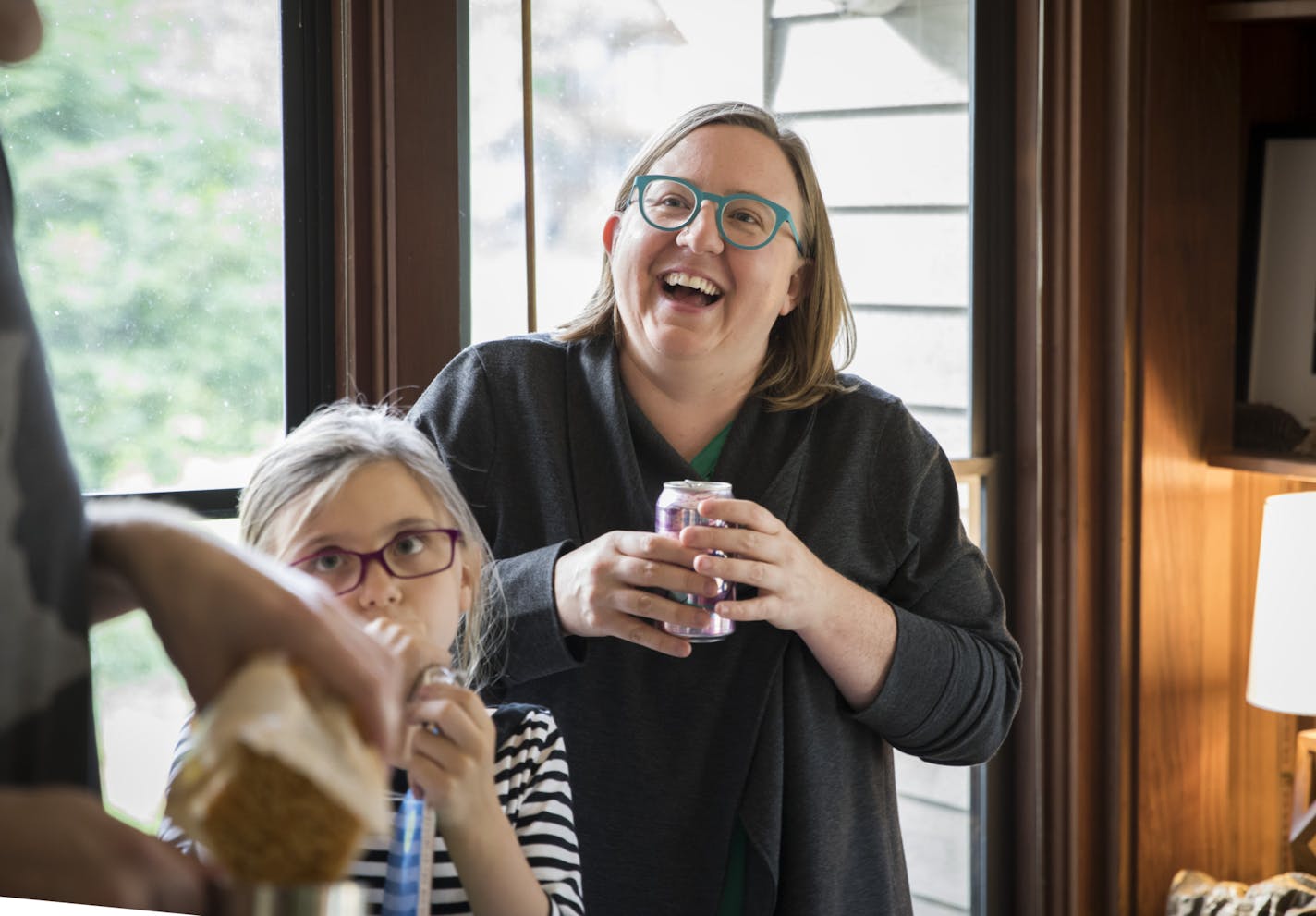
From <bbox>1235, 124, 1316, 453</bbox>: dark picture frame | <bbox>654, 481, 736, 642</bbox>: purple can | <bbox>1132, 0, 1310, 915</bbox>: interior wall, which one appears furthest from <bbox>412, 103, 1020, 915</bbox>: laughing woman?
<bbox>1235, 124, 1316, 453</bbox>: dark picture frame

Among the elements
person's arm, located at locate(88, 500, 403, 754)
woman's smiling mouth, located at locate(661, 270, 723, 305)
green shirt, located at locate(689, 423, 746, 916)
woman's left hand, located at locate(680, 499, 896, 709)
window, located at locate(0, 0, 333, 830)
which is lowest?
green shirt, located at locate(689, 423, 746, 916)

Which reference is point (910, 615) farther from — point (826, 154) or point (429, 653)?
point (826, 154)

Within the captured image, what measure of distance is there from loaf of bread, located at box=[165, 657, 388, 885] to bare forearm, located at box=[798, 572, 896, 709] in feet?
3.03

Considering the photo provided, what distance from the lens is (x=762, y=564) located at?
0.98m

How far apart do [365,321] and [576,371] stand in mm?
271

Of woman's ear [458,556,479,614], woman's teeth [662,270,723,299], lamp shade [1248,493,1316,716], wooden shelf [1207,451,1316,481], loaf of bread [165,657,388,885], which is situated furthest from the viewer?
wooden shelf [1207,451,1316,481]

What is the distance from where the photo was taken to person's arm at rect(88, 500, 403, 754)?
161 millimetres

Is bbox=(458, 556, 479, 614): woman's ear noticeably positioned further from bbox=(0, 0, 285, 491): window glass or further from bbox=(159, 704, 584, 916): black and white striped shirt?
bbox=(0, 0, 285, 491): window glass

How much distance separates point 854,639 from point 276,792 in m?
1.00

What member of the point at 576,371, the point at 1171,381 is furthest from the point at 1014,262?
the point at 576,371

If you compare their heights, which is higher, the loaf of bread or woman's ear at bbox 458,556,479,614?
the loaf of bread

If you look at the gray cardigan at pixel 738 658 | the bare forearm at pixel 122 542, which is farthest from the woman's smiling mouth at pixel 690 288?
the bare forearm at pixel 122 542

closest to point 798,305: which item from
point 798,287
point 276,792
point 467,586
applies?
point 798,287

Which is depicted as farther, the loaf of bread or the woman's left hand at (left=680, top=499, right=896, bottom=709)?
the woman's left hand at (left=680, top=499, right=896, bottom=709)
